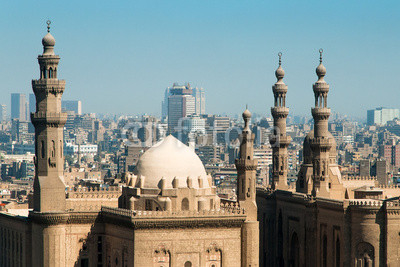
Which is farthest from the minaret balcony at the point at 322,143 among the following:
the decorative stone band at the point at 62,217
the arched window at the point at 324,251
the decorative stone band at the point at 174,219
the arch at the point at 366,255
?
the decorative stone band at the point at 62,217

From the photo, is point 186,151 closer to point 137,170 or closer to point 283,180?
point 137,170

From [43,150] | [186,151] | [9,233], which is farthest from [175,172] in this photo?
[9,233]

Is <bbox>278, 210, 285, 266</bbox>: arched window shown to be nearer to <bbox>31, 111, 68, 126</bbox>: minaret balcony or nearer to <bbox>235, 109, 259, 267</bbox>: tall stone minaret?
<bbox>235, 109, 259, 267</bbox>: tall stone minaret

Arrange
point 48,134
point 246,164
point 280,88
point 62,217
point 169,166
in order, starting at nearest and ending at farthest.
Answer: point 62,217 < point 48,134 < point 246,164 < point 169,166 < point 280,88

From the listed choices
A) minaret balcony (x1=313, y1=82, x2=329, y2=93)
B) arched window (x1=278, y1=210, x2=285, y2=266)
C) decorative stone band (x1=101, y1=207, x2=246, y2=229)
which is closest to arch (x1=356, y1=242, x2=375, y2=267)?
decorative stone band (x1=101, y1=207, x2=246, y2=229)

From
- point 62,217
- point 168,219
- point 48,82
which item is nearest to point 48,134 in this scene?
point 48,82

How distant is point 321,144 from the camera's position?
78688mm

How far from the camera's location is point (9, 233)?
3105 inches

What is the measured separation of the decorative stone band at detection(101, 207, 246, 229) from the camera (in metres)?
70.2

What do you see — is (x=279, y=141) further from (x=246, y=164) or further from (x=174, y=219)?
(x=174, y=219)

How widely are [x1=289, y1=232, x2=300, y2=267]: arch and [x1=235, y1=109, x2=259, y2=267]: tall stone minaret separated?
7975 millimetres

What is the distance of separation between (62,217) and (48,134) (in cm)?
510

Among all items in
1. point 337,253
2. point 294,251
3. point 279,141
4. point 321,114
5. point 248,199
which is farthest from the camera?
point 279,141

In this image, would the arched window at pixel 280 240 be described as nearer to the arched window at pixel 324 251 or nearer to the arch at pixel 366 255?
the arched window at pixel 324 251
